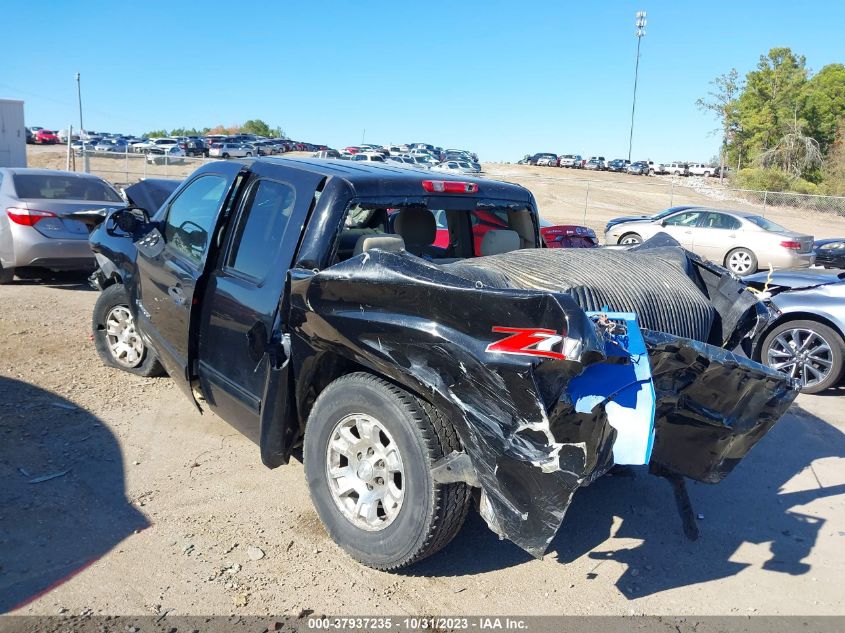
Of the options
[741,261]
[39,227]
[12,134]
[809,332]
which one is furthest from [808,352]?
[12,134]

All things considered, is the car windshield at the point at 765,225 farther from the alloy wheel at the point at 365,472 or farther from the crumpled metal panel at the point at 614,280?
the alloy wheel at the point at 365,472

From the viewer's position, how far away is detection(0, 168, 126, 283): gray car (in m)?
9.07

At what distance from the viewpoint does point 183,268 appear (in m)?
4.45

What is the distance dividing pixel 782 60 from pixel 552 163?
2094 cm

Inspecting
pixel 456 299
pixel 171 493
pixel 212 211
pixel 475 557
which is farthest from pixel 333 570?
pixel 212 211

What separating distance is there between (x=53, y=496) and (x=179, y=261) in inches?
61.0

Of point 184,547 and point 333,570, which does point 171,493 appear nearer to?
point 184,547

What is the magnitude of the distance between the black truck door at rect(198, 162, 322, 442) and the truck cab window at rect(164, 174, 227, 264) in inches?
10.4

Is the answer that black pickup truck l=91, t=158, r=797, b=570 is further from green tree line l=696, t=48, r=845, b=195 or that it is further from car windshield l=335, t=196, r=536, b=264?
green tree line l=696, t=48, r=845, b=195

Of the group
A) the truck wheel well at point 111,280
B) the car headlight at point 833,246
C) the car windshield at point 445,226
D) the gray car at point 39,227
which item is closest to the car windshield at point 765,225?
the car headlight at point 833,246

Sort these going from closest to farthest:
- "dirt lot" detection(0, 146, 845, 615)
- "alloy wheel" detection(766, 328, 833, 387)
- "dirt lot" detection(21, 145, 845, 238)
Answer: "dirt lot" detection(0, 146, 845, 615), "alloy wheel" detection(766, 328, 833, 387), "dirt lot" detection(21, 145, 845, 238)

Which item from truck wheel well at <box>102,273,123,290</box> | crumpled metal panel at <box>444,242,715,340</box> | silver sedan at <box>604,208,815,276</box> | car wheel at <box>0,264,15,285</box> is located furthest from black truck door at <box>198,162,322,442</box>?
silver sedan at <box>604,208,815,276</box>

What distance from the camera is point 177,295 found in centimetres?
446

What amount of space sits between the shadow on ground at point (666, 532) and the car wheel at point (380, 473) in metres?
0.35
